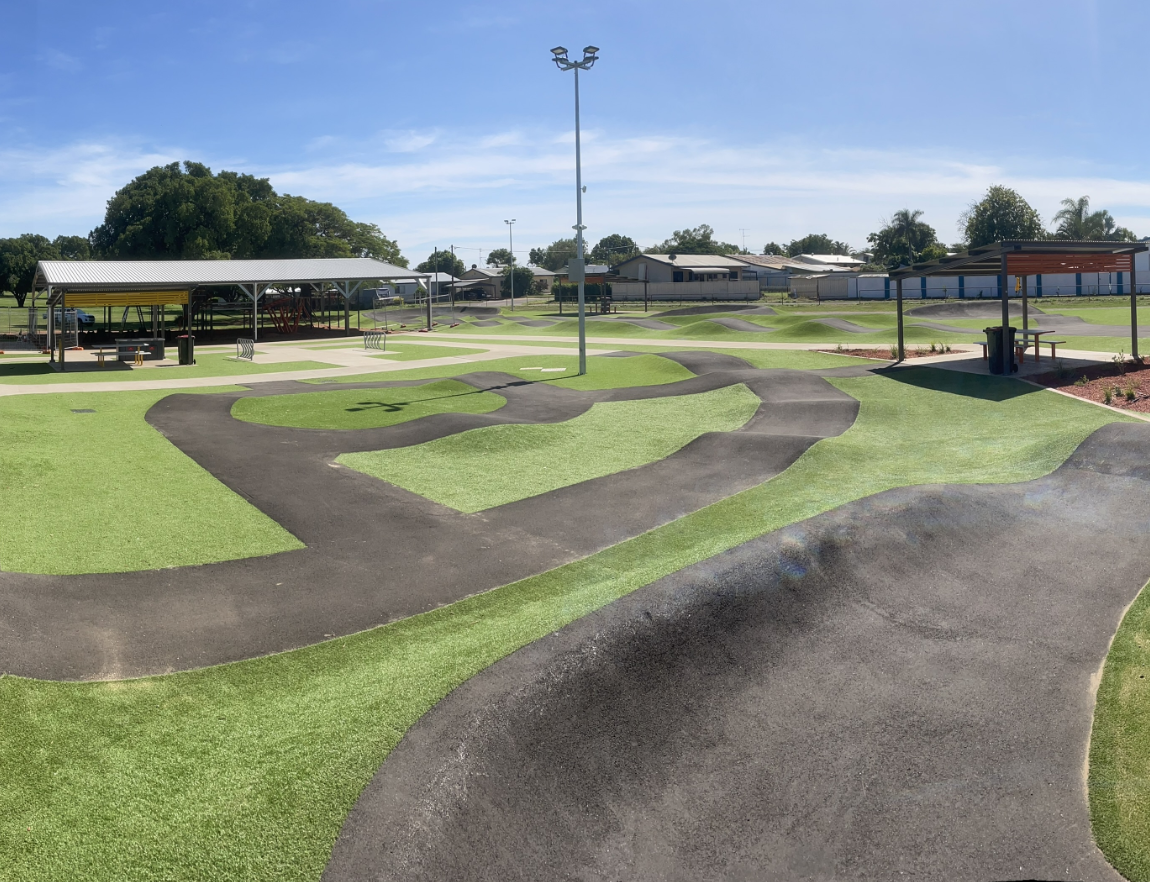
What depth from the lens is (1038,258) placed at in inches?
1017

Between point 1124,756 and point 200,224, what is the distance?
79.3m

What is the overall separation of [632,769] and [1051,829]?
2.65 m


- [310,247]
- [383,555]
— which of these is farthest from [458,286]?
[383,555]

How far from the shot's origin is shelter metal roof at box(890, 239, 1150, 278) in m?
22.8

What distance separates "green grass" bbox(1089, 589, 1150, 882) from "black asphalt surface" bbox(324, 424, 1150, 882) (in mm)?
109

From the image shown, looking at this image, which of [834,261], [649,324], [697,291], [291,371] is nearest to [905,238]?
[834,261]

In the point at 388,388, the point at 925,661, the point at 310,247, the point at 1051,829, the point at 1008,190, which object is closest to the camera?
the point at 1051,829

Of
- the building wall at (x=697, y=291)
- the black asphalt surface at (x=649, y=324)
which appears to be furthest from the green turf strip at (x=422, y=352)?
the building wall at (x=697, y=291)

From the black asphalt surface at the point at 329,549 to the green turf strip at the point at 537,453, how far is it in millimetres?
513

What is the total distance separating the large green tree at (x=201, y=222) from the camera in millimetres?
73125

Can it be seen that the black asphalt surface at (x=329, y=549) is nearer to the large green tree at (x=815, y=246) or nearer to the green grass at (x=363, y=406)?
the green grass at (x=363, y=406)

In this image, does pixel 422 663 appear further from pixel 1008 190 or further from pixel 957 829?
pixel 1008 190

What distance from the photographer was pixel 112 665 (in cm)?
767

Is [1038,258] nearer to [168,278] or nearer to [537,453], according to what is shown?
[537,453]
